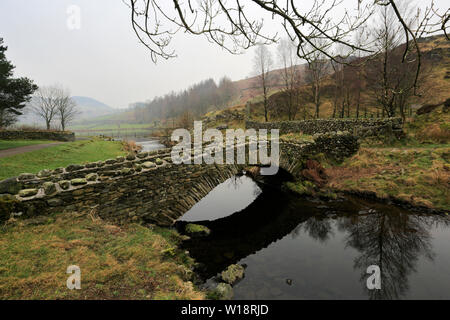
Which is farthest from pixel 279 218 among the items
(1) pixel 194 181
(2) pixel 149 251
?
(2) pixel 149 251

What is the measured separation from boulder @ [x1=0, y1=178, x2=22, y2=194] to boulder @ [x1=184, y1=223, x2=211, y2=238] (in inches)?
192

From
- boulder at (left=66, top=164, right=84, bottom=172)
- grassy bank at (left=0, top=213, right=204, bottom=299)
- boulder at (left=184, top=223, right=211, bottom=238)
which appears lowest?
boulder at (left=184, top=223, right=211, bottom=238)

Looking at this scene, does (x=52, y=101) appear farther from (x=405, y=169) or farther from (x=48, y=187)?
(x=405, y=169)

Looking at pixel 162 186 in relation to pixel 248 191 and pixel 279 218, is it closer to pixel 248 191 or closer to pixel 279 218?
pixel 279 218

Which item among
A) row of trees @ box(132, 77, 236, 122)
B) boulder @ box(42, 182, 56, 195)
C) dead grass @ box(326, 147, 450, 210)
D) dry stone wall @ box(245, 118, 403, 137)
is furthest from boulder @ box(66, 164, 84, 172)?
row of trees @ box(132, 77, 236, 122)

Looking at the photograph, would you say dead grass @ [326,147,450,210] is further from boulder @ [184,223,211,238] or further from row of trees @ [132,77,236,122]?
row of trees @ [132,77,236,122]

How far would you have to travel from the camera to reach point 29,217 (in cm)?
485

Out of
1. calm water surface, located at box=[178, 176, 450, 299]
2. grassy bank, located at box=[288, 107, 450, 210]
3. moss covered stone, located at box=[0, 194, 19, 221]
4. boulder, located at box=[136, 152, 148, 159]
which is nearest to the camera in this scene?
moss covered stone, located at box=[0, 194, 19, 221]

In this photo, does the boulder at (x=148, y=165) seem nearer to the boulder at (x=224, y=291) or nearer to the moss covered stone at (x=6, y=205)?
the moss covered stone at (x=6, y=205)

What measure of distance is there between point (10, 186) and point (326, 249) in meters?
8.91

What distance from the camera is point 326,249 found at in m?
6.74

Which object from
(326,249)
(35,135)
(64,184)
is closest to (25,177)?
(64,184)

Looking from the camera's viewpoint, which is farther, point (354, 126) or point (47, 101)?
point (47, 101)

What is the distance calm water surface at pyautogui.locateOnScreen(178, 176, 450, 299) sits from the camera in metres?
5.08
